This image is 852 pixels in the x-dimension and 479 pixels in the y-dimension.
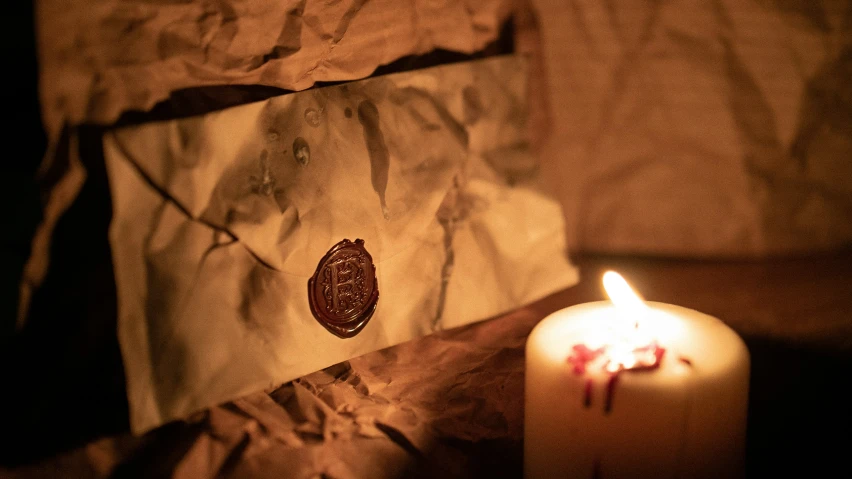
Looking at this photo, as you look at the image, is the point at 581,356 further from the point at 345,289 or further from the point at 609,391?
the point at 345,289

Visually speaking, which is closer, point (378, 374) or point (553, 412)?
point (553, 412)

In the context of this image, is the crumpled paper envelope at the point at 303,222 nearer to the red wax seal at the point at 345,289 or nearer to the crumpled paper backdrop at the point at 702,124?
the red wax seal at the point at 345,289

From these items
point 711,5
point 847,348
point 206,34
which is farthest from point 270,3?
point 847,348

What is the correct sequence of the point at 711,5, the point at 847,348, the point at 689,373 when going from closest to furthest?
A: the point at 689,373
the point at 847,348
the point at 711,5

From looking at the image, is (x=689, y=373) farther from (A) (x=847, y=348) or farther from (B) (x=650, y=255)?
(B) (x=650, y=255)

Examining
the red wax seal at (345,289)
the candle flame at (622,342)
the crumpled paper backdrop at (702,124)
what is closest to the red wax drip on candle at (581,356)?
the candle flame at (622,342)

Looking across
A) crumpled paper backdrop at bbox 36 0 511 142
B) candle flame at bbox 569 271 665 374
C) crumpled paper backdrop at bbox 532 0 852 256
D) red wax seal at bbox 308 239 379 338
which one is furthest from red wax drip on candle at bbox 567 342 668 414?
crumpled paper backdrop at bbox 532 0 852 256
